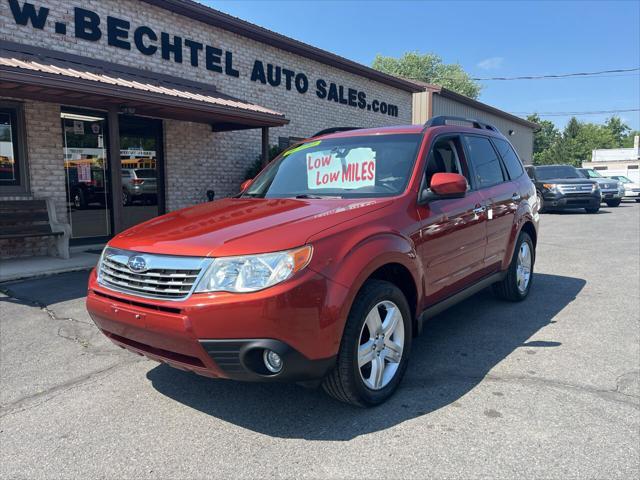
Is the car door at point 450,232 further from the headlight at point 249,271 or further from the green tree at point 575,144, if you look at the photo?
the green tree at point 575,144

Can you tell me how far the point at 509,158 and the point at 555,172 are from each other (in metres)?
14.1

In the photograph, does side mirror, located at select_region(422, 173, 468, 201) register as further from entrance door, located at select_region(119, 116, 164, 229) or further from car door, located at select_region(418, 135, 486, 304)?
entrance door, located at select_region(119, 116, 164, 229)

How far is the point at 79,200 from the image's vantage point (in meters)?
9.63

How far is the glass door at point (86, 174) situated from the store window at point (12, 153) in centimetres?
79

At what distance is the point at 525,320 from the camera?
4.85 metres

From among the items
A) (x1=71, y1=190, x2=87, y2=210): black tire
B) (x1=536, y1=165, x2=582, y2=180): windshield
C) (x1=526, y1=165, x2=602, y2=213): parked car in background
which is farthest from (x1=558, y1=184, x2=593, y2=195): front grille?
(x1=71, y1=190, x2=87, y2=210): black tire

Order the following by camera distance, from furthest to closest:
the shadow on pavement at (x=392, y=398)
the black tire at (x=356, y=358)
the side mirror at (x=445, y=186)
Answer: the side mirror at (x=445, y=186) < the shadow on pavement at (x=392, y=398) < the black tire at (x=356, y=358)

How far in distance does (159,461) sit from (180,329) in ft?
2.23

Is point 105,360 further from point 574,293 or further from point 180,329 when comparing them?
point 574,293

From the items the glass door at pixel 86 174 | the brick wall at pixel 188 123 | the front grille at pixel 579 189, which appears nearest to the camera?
the brick wall at pixel 188 123

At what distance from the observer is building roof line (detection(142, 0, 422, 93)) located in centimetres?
1071

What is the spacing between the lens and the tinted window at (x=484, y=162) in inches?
179

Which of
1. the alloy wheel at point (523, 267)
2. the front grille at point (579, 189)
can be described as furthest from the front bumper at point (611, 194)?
the alloy wheel at point (523, 267)

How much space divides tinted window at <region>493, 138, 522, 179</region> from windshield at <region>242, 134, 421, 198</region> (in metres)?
1.75
